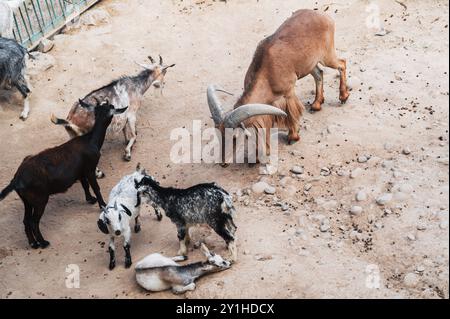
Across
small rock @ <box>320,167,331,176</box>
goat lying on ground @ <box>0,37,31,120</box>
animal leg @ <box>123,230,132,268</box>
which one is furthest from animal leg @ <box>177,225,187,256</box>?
goat lying on ground @ <box>0,37,31,120</box>

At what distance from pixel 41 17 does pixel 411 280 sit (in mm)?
9536

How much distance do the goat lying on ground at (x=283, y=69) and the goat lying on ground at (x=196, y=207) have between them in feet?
4.68

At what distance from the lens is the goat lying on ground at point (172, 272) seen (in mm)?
6633

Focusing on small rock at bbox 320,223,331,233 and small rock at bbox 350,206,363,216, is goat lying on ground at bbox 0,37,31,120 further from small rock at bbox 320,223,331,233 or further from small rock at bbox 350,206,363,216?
small rock at bbox 350,206,363,216

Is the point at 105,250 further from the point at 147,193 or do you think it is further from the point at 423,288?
the point at 423,288

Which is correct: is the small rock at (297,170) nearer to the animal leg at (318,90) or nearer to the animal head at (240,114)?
the animal head at (240,114)

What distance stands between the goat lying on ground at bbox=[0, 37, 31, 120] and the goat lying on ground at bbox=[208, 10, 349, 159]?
4.01m

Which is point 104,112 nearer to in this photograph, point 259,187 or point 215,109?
point 215,109

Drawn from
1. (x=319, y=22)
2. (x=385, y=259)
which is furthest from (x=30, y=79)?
(x=385, y=259)

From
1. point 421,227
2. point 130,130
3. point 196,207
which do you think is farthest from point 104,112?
point 421,227

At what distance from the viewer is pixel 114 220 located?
7.16m

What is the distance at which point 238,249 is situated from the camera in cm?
721

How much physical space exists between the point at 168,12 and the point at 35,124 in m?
4.13

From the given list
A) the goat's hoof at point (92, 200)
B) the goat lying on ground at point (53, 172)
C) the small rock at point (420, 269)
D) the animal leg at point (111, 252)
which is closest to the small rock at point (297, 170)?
the small rock at point (420, 269)
